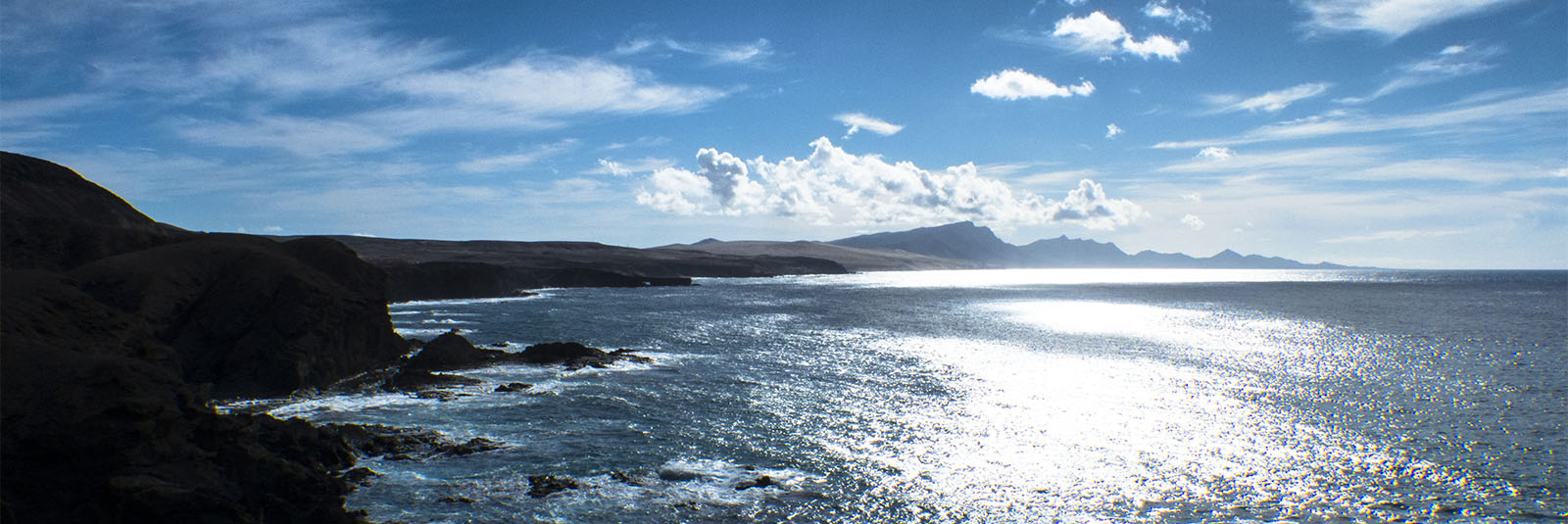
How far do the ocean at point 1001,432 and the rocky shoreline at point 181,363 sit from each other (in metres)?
2.44

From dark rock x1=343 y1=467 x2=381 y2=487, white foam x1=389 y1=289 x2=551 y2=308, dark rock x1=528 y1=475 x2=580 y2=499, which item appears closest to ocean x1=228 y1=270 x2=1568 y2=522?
dark rock x1=528 y1=475 x2=580 y2=499

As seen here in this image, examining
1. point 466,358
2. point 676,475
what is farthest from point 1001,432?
point 466,358

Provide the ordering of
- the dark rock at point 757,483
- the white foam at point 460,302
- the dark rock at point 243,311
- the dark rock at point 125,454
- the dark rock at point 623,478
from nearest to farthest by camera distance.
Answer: the dark rock at point 125,454, the dark rock at point 757,483, the dark rock at point 623,478, the dark rock at point 243,311, the white foam at point 460,302

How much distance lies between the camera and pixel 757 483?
21.9 m

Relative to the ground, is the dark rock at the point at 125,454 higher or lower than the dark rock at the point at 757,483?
higher

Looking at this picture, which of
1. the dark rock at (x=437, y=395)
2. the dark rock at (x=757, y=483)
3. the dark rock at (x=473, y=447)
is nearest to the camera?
the dark rock at (x=757, y=483)

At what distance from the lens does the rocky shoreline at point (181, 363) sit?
14.5 m

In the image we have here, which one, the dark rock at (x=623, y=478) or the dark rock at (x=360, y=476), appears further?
the dark rock at (x=623, y=478)

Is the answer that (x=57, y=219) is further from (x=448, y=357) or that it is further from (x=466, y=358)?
(x=466, y=358)

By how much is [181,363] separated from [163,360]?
9.04 metres

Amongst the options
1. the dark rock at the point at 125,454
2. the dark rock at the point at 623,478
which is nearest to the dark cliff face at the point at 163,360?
the dark rock at the point at 125,454

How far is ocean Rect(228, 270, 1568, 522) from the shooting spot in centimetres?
2033

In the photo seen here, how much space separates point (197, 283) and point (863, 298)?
98398 millimetres

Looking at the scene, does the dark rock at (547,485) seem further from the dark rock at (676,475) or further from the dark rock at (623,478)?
the dark rock at (676,475)
